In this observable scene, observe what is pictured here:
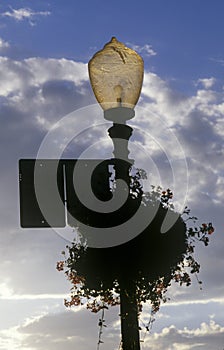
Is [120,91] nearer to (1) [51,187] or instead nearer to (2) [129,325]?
(1) [51,187]

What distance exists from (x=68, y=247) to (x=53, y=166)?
2099 mm

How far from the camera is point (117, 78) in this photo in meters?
6.55

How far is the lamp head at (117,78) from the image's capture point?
6.57 meters

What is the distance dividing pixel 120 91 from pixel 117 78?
0.14m

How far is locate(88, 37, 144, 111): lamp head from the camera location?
6.57 meters

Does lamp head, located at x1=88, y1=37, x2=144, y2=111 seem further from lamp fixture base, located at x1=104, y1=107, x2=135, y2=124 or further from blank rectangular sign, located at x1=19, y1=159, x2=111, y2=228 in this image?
blank rectangular sign, located at x1=19, y1=159, x2=111, y2=228

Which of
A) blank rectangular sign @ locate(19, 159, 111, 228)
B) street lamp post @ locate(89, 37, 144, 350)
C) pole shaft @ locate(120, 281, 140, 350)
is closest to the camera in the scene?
blank rectangular sign @ locate(19, 159, 111, 228)

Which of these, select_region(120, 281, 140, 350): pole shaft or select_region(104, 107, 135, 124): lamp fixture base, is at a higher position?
select_region(104, 107, 135, 124): lamp fixture base

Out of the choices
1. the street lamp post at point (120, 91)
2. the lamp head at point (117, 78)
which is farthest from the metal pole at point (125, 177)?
the lamp head at point (117, 78)

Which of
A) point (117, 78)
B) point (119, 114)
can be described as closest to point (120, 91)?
point (117, 78)

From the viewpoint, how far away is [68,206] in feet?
20.4

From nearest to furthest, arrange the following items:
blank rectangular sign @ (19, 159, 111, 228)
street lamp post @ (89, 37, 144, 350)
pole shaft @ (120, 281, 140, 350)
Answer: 1. blank rectangular sign @ (19, 159, 111, 228)
2. pole shaft @ (120, 281, 140, 350)
3. street lamp post @ (89, 37, 144, 350)

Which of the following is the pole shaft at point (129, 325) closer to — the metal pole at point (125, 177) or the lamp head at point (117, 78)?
the metal pole at point (125, 177)

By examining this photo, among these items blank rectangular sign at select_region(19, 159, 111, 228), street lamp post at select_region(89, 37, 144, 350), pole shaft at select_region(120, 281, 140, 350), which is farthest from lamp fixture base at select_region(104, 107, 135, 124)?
pole shaft at select_region(120, 281, 140, 350)
